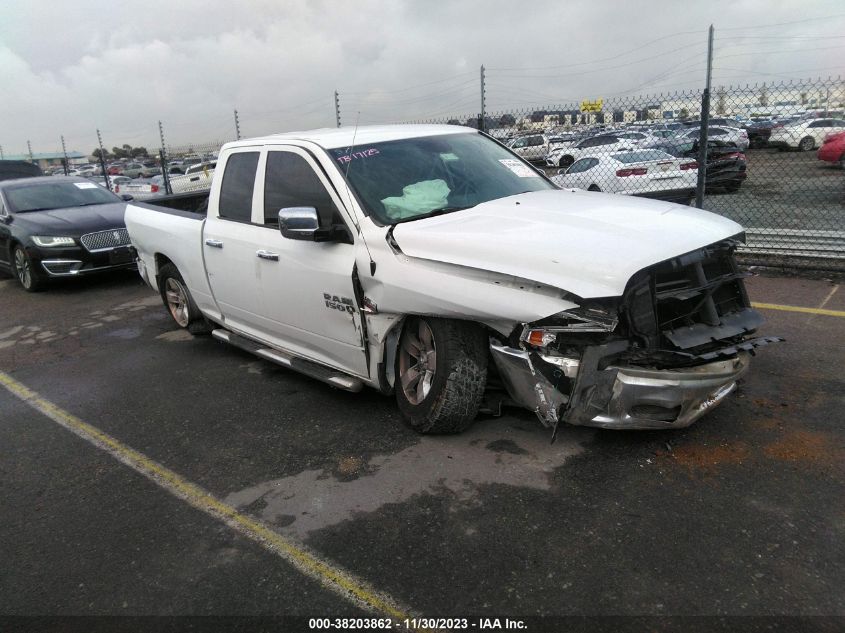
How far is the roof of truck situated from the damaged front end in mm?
1920

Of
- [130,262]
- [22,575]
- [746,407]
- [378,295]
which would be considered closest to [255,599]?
[22,575]

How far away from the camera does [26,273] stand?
369 inches

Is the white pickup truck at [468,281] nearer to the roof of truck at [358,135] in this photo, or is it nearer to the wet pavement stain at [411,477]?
the roof of truck at [358,135]

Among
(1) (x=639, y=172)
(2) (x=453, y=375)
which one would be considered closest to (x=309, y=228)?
(2) (x=453, y=375)

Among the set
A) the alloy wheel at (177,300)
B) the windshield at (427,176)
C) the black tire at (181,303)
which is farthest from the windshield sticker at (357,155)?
the alloy wheel at (177,300)

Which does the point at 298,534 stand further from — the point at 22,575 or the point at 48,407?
the point at 48,407

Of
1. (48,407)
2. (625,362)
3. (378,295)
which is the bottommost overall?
(48,407)

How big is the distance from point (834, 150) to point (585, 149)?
641cm

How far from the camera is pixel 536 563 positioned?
9.01ft

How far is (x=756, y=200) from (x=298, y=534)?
12.3 metres

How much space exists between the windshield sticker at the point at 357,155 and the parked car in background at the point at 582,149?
485 inches

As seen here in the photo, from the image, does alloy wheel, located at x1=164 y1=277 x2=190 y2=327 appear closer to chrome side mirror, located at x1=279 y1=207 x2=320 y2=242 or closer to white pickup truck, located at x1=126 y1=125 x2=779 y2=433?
white pickup truck, located at x1=126 y1=125 x2=779 y2=433

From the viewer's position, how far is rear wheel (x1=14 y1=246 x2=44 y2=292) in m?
9.09

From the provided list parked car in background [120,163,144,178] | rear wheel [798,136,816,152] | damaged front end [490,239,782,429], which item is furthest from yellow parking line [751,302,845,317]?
parked car in background [120,163,144,178]
